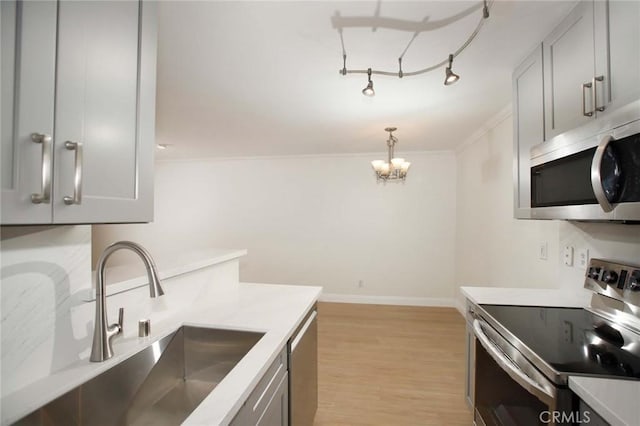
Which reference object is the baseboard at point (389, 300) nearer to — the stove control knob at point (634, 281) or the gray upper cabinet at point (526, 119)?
the gray upper cabinet at point (526, 119)

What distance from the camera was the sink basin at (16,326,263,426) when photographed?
2.95ft

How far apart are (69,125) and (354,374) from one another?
2.72 m

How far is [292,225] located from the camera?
4969 millimetres

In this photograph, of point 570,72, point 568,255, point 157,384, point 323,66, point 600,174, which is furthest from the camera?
point 323,66

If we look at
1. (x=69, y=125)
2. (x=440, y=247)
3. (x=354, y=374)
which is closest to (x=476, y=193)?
(x=440, y=247)

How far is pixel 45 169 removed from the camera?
2.06ft

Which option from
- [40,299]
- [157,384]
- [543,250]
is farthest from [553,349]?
[40,299]

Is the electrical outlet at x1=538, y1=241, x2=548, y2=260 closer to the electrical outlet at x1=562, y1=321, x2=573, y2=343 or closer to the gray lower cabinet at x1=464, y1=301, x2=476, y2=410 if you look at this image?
the gray lower cabinet at x1=464, y1=301, x2=476, y2=410

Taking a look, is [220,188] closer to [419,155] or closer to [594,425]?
[419,155]

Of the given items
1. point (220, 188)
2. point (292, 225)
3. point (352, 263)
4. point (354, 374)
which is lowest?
point (354, 374)

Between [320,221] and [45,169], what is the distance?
14.1ft

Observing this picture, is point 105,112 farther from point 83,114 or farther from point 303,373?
point 303,373

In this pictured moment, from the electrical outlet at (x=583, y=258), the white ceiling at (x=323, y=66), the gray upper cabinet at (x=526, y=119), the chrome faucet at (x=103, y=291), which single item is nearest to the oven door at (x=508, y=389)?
the electrical outlet at (x=583, y=258)

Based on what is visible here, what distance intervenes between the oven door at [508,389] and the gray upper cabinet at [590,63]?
101 cm
